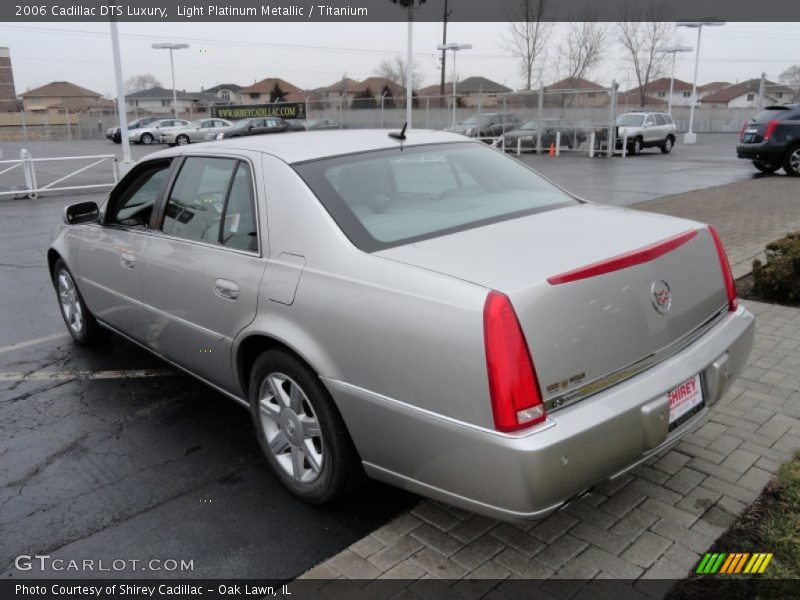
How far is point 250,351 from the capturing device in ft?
→ 11.2

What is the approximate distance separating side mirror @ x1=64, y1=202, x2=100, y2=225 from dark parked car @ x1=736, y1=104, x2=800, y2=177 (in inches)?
670

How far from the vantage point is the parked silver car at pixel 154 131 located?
4000cm

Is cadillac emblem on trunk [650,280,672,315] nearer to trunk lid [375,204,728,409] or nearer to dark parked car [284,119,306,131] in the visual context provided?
trunk lid [375,204,728,409]

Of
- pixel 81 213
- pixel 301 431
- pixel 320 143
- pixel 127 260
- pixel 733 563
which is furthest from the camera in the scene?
pixel 81 213

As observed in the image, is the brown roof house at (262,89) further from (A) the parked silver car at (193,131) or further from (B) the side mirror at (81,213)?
(B) the side mirror at (81,213)

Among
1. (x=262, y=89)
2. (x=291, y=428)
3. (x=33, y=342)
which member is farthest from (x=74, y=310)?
(x=262, y=89)

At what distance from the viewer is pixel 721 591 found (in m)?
2.52

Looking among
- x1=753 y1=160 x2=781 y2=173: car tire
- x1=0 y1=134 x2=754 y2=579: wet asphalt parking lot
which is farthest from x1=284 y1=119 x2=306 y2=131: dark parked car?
x1=0 y1=134 x2=754 y2=579: wet asphalt parking lot

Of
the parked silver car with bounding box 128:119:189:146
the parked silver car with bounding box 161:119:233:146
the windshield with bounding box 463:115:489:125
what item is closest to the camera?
the windshield with bounding box 463:115:489:125

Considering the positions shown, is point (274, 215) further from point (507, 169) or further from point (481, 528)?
point (481, 528)

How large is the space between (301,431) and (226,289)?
0.81 meters

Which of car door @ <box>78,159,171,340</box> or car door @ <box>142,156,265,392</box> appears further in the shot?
car door @ <box>78,159,171,340</box>

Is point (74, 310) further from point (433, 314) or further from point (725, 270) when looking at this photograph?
point (725, 270)

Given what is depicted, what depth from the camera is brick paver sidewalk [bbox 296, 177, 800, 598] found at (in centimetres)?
270
